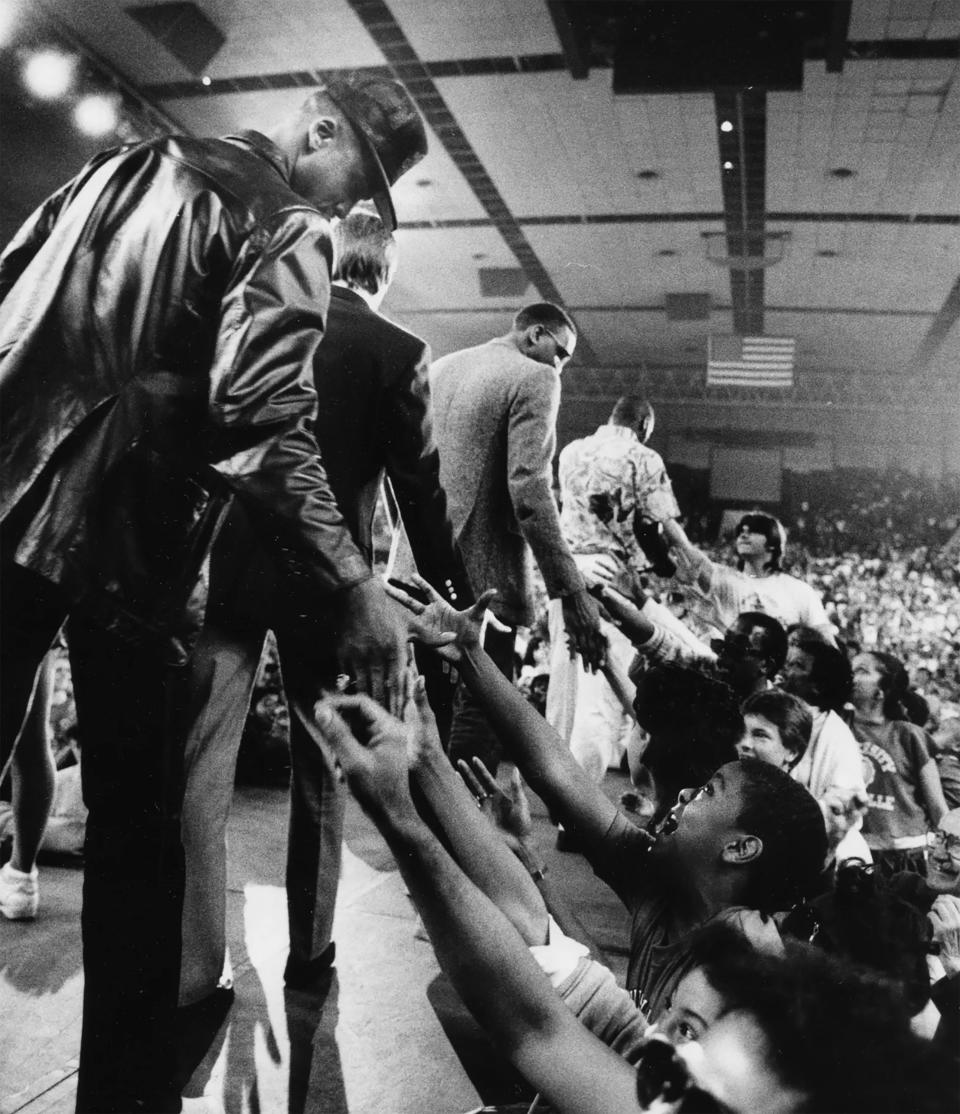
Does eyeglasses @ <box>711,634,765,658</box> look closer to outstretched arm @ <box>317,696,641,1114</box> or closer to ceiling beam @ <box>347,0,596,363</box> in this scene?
ceiling beam @ <box>347,0,596,363</box>

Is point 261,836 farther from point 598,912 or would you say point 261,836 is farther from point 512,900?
point 512,900

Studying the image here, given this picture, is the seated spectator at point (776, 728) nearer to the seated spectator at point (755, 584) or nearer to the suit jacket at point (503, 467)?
the suit jacket at point (503, 467)

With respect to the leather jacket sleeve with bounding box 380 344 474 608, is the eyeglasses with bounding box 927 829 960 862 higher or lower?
lower

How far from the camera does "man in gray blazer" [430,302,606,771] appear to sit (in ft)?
7.36

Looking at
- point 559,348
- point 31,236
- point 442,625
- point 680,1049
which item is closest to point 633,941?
point 442,625

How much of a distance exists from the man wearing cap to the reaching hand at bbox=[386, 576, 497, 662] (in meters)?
0.10

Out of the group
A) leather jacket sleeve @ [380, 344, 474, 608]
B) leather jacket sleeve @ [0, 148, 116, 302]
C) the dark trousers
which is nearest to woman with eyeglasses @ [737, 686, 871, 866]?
leather jacket sleeve @ [380, 344, 474, 608]

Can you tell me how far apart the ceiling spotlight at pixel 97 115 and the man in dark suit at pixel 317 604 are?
401 mm

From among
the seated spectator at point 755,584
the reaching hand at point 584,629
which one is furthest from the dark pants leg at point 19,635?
the seated spectator at point 755,584

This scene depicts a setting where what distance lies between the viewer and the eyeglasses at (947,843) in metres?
2.21

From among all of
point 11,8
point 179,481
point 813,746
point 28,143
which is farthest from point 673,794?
point 11,8

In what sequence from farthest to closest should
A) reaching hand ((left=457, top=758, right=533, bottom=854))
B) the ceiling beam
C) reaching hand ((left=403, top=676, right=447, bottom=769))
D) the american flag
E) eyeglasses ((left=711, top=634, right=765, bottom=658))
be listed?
the american flag → eyeglasses ((left=711, top=634, right=765, bottom=658)) → the ceiling beam → reaching hand ((left=457, top=758, right=533, bottom=854)) → reaching hand ((left=403, top=676, right=447, bottom=769))

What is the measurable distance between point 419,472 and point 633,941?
33.5 inches

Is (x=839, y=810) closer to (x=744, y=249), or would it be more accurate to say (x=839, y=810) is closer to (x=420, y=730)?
(x=420, y=730)
